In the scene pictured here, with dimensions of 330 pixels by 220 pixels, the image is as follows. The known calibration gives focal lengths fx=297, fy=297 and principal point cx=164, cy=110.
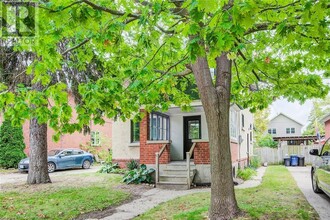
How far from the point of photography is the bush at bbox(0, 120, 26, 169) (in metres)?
19.9

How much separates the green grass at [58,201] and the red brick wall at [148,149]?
2.61 metres

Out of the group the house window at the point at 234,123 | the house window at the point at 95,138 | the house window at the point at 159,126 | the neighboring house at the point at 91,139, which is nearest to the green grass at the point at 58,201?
the house window at the point at 159,126

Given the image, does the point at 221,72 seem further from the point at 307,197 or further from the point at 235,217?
the point at 307,197

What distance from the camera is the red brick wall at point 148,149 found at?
1329 centimetres

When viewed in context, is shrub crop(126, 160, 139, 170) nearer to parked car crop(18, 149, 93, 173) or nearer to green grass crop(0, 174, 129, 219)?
green grass crop(0, 174, 129, 219)

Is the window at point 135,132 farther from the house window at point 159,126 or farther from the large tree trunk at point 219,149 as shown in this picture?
the large tree trunk at point 219,149

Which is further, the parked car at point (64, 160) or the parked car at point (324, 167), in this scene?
the parked car at point (64, 160)

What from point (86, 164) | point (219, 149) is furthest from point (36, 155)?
point (86, 164)

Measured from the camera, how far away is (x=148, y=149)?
1360cm

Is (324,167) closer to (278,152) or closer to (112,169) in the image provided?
(112,169)

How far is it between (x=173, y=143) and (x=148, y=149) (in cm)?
285

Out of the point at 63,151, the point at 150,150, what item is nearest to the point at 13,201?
the point at 150,150

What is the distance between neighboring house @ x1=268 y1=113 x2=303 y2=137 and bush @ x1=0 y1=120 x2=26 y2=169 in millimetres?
38087

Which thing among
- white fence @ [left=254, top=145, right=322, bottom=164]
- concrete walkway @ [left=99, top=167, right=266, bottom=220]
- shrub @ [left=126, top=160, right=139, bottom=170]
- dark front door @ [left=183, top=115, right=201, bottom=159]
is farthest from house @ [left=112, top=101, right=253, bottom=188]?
white fence @ [left=254, top=145, right=322, bottom=164]
